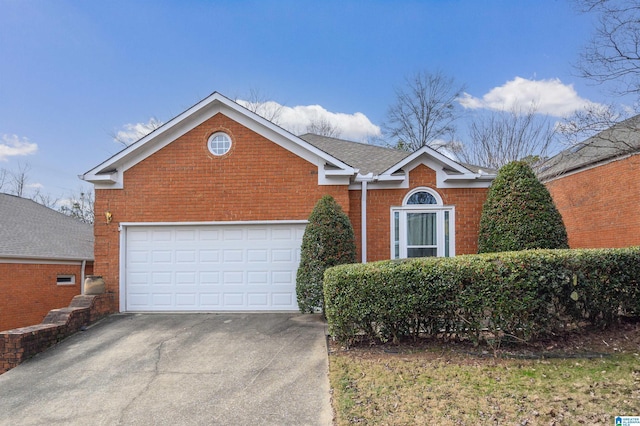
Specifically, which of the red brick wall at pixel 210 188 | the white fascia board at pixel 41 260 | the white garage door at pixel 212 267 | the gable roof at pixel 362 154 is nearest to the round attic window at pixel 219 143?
the red brick wall at pixel 210 188

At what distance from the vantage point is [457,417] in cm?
423

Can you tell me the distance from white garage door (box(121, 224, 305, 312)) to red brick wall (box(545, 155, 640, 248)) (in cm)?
1224

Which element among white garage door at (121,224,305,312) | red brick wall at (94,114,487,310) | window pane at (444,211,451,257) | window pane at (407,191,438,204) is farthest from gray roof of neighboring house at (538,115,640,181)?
white garage door at (121,224,305,312)

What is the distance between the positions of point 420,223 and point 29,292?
43.4 feet

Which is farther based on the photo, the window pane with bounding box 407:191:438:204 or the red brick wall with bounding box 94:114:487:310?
the window pane with bounding box 407:191:438:204

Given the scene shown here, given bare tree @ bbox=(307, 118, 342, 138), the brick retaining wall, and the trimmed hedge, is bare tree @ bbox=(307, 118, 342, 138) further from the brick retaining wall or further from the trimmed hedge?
the trimmed hedge

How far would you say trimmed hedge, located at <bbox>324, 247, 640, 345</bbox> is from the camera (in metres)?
5.77

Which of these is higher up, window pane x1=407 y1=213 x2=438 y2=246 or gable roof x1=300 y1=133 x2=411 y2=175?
gable roof x1=300 y1=133 x2=411 y2=175

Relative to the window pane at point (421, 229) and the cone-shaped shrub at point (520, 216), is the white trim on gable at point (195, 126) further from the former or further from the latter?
the cone-shaped shrub at point (520, 216)

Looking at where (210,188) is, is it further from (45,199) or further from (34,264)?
(45,199)

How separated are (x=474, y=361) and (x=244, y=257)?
18.9 feet

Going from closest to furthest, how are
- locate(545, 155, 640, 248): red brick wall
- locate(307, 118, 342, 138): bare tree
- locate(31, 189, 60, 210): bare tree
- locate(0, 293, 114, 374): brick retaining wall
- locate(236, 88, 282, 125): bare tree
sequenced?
locate(0, 293, 114, 374): brick retaining wall
locate(545, 155, 640, 248): red brick wall
locate(236, 88, 282, 125): bare tree
locate(307, 118, 342, 138): bare tree
locate(31, 189, 60, 210): bare tree

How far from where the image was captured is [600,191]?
49.7ft

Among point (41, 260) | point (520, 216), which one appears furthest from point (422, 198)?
point (41, 260)
